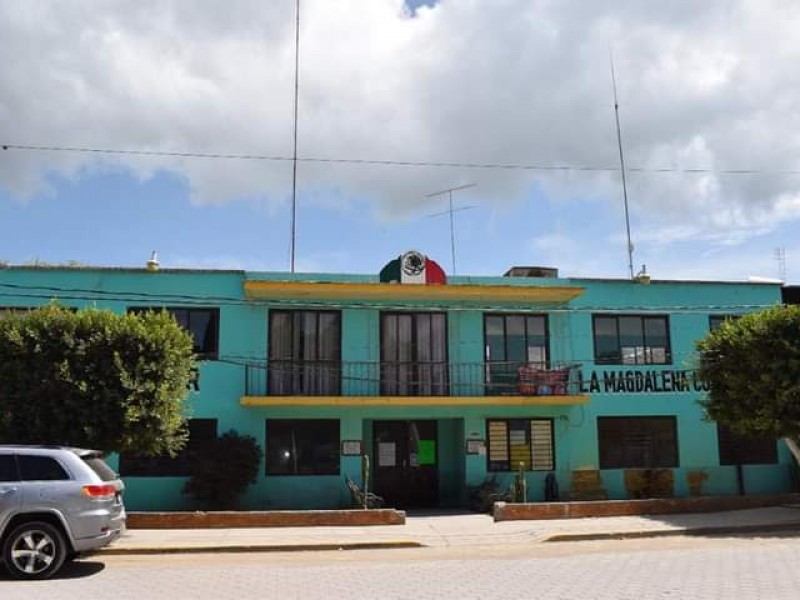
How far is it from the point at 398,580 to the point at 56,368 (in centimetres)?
779

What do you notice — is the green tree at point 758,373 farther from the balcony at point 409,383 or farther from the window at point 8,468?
the window at point 8,468

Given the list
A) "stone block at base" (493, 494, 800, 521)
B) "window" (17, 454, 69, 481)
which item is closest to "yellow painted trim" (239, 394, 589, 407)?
"stone block at base" (493, 494, 800, 521)

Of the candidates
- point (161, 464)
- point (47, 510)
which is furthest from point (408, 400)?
point (47, 510)

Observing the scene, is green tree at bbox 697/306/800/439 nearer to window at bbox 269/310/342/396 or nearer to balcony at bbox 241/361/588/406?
balcony at bbox 241/361/588/406

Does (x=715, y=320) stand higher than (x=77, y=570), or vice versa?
(x=715, y=320)

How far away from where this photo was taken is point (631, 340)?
21.6m

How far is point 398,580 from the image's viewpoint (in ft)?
33.7

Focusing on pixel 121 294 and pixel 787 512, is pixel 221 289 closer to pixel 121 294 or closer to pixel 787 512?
pixel 121 294

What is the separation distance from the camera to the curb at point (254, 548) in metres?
13.1

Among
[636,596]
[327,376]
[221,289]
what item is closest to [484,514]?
[327,376]

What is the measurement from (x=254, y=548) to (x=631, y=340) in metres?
12.3

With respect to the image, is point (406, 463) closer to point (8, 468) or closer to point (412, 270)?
point (412, 270)

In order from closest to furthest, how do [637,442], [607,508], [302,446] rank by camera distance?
[607,508], [302,446], [637,442]

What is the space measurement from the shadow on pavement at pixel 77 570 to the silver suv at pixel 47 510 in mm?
205
